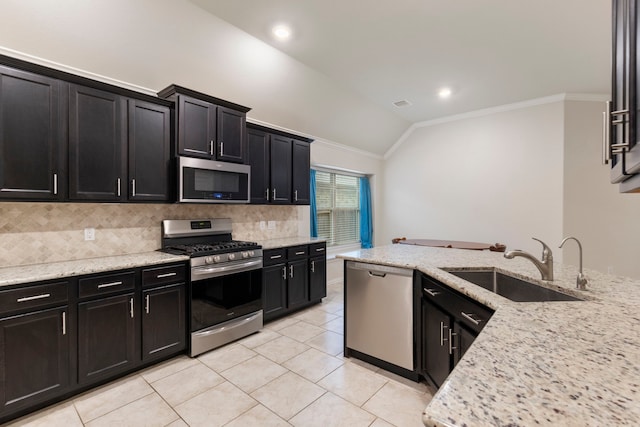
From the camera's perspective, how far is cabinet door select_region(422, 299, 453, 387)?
1.96 m

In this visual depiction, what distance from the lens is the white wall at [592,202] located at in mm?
4312

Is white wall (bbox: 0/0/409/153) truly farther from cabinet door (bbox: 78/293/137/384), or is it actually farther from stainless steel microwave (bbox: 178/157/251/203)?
cabinet door (bbox: 78/293/137/384)

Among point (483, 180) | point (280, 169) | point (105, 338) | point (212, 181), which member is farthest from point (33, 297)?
point (483, 180)

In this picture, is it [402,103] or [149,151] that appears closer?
[149,151]

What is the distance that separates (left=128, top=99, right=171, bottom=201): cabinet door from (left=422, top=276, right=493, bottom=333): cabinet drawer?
2.51 m

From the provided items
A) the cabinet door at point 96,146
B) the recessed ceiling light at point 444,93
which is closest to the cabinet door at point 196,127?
the cabinet door at point 96,146

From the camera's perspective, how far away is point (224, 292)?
9.89ft

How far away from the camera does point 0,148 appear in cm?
201

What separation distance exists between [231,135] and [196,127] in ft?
1.33

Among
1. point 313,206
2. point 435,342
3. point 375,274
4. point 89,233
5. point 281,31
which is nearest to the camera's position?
point 435,342

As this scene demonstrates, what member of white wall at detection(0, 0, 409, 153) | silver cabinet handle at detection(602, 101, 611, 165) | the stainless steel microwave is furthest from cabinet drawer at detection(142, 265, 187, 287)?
silver cabinet handle at detection(602, 101, 611, 165)

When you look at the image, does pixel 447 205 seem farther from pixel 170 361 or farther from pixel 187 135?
pixel 170 361

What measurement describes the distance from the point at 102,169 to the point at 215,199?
99cm

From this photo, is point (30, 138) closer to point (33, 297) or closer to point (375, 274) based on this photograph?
point (33, 297)
